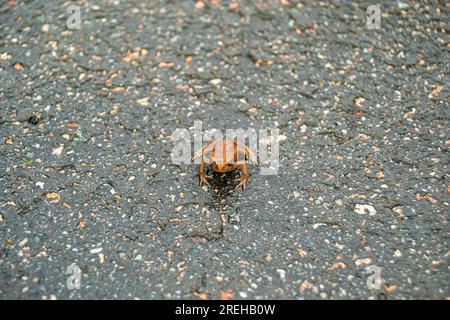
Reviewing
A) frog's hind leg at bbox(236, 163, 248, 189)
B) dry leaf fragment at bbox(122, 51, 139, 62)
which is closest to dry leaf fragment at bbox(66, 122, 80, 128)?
dry leaf fragment at bbox(122, 51, 139, 62)

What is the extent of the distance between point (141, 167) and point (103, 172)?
0.81 feet

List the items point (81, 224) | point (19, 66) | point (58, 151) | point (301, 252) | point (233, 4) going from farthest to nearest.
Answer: point (233, 4) → point (19, 66) → point (58, 151) → point (81, 224) → point (301, 252)

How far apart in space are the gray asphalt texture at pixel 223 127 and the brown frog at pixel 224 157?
0.26 ft

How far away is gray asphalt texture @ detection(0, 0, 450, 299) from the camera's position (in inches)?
108

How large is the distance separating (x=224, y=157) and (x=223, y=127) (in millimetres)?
474

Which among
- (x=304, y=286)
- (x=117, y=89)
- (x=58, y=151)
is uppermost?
(x=117, y=89)

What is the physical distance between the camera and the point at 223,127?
3463 mm

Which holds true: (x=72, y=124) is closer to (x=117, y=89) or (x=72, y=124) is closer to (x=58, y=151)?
(x=58, y=151)

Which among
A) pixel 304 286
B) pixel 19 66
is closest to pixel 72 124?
pixel 19 66

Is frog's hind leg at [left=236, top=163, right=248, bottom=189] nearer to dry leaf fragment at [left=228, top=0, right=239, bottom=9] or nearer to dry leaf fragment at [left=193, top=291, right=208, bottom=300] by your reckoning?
dry leaf fragment at [left=193, top=291, right=208, bottom=300]

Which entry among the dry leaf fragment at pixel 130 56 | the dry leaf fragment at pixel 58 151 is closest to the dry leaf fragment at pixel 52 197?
the dry leaf fragment at pixel 58 151

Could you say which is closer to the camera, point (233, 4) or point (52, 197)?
point (52, 197)

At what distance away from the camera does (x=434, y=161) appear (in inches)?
128
